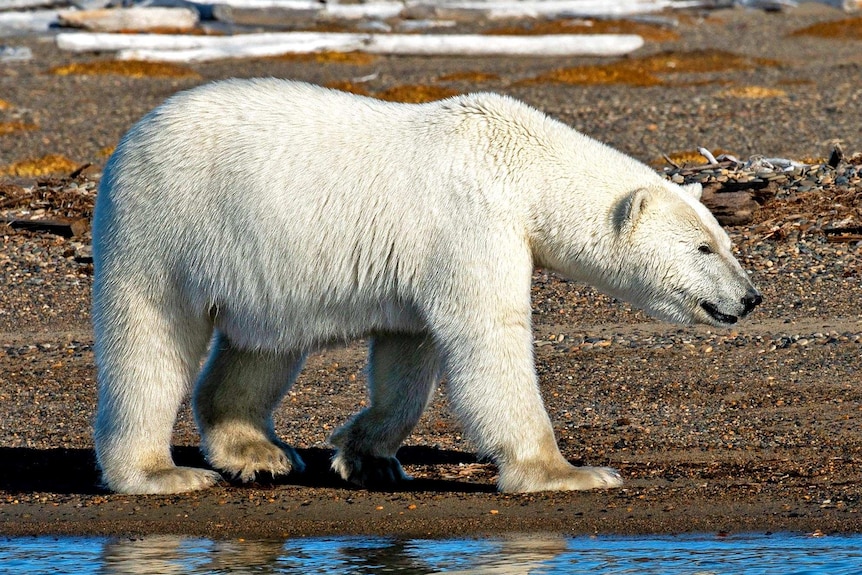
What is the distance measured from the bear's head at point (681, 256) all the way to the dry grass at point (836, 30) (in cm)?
2375

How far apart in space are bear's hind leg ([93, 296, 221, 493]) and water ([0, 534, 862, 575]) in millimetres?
472

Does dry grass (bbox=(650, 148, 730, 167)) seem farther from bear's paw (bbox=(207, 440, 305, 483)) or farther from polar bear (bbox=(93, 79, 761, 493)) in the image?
bear's paw (bbox=(207, 440, 305, 483))

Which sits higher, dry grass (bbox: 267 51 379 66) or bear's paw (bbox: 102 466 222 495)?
bear's paw (bbox: 102 466 222 495)

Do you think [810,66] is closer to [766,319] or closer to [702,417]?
[766,319]

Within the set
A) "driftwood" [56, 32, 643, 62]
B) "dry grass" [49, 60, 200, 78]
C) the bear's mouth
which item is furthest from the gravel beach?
"driftwood" [56, 32, 643, 62]

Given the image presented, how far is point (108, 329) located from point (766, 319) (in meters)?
4.32

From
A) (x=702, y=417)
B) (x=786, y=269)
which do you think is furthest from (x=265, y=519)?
(x=786, y=269)

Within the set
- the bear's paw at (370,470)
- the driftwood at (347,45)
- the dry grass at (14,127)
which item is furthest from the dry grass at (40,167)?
the driftwood at (347,45)

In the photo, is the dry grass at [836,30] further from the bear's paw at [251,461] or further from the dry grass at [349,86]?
the bear's paw at [251,461]

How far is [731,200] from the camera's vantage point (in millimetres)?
10484

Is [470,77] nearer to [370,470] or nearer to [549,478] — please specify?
[370,470]

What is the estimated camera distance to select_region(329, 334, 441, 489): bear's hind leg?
18.8 feet

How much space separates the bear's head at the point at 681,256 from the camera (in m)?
5.39

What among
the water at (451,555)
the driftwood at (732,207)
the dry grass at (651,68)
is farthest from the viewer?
the dry grass at (651,68)
